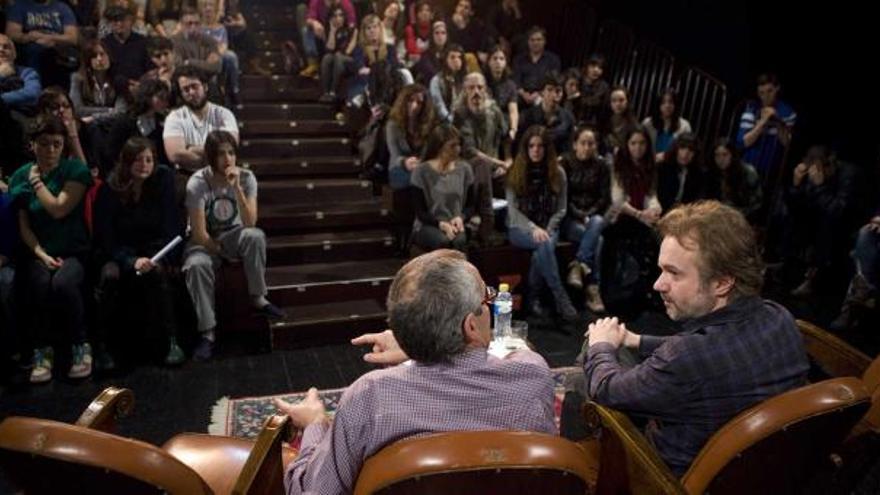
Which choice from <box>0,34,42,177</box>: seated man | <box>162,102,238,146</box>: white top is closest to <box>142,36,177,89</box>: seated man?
<box>162,102,238,146</box>: white top

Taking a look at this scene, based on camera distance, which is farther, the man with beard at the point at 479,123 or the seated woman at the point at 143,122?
the man with beard at the point at 479,123

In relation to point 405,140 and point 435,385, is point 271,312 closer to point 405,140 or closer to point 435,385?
point 405,140

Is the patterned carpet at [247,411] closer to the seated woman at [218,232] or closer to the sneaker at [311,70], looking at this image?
the seated woman at [218,232]

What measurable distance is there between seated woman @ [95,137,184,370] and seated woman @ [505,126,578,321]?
201 centimetres

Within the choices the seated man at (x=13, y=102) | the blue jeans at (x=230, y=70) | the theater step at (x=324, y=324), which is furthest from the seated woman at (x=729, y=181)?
the seated man at (x=13, y=102)

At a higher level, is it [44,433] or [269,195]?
[44,433]

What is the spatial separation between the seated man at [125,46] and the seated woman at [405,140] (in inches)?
70.0

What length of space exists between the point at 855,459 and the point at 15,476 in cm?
202

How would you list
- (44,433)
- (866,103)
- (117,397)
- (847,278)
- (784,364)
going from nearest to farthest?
(44,433) → (784,364) → (117,397) → (847,278) → (866,103)

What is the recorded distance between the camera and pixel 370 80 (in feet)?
19.0

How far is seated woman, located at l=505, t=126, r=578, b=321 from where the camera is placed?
4.66 meters

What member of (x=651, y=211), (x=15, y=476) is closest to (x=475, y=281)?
(x=15, y=476)

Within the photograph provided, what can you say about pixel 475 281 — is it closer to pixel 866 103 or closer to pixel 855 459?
pixel 855 459

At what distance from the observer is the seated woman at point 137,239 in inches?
151
